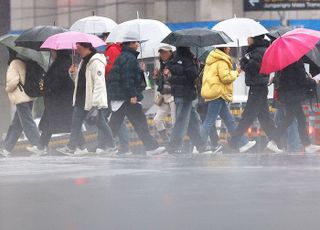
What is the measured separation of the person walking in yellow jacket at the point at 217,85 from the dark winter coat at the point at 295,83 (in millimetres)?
750

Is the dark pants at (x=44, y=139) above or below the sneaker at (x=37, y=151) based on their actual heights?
above

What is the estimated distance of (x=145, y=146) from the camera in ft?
51.1

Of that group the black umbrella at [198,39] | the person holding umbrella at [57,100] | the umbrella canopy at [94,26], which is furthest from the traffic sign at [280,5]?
the person holding umbrella at [57,100]

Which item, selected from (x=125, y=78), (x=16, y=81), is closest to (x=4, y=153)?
(x=16, y=81)

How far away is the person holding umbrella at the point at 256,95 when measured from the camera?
15.2 m

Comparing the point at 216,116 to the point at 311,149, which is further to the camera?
the point at 216,116

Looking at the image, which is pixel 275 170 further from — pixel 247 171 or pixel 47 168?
pixel 47 168

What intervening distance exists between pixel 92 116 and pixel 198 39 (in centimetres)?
191

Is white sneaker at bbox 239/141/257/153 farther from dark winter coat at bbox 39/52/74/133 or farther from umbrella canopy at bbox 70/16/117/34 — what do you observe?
umbrella canopy at bbox 70/16/117/34

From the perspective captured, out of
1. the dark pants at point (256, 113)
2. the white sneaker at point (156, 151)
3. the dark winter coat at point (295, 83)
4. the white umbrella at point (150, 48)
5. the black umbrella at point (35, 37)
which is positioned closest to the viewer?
the dark winter coat at point (295, 83)

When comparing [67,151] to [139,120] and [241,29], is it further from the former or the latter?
[241,29]

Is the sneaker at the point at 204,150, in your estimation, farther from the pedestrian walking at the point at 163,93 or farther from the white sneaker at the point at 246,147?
the pedestrian walking at the point at 163,93

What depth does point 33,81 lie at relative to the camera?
16.2 meters

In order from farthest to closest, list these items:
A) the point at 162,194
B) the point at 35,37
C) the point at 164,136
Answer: the point at 164,136 → the point at 35,37 → the point at 162,194
